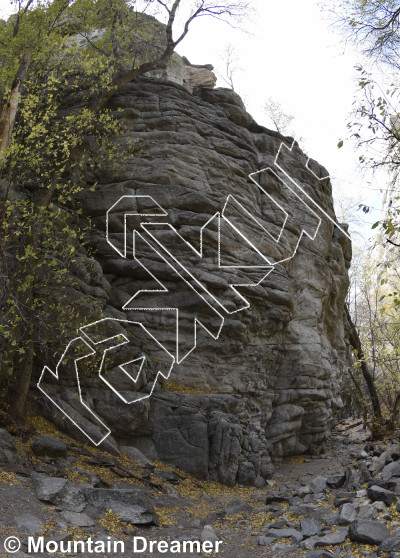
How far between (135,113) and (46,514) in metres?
14.8

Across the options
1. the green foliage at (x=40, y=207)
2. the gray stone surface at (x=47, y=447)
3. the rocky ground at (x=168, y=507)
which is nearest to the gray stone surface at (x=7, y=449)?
the rocky ground at (x=168, y=507)

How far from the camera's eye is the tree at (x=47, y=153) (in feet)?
36.4

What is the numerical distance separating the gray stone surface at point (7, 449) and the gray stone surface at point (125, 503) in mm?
1507

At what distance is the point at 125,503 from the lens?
9.20 m

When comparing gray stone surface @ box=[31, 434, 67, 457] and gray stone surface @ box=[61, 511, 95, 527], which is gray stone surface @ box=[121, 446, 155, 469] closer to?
gray stone surface @ box=[31, 434, 67, 457]

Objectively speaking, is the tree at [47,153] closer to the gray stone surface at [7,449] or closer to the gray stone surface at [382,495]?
the gray stone surface at [7,449]

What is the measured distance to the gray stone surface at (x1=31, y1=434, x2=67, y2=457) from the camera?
10.4m

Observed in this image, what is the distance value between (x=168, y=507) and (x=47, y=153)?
354 inches

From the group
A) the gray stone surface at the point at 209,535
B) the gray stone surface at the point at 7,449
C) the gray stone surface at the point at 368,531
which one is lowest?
the gray stone surface at the point at 7,449

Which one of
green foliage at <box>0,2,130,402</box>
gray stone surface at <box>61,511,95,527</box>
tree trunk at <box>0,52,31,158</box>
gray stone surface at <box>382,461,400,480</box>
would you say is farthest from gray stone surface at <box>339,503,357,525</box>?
tree trunk at <box>0,52,31,158</box>

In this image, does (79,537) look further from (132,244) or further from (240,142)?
(240,142)

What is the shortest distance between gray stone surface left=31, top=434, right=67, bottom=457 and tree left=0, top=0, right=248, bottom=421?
944 millimetres

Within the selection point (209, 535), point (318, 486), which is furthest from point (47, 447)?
point (318, 486)

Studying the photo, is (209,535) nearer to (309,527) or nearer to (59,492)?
(309,527)
